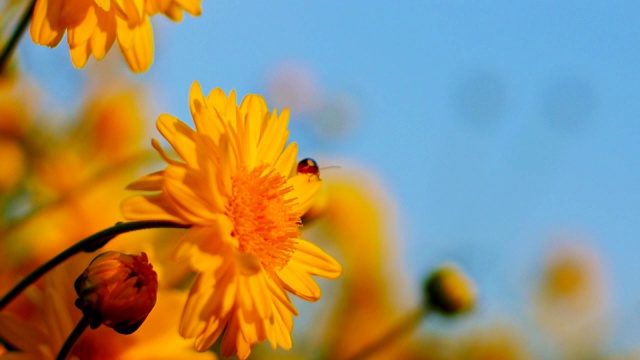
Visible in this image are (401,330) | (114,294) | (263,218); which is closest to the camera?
(114,294)

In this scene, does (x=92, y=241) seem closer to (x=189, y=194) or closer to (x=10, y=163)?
(x=189, y=194)

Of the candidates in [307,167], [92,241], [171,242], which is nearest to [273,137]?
[307,167]

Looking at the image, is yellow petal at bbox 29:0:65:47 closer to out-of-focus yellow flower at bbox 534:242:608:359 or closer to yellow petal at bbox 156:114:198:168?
yellow petal at bbox 156:114:198:168

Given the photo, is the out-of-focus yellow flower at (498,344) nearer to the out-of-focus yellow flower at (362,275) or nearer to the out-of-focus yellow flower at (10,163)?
the out-of-focus yellow flower at (362,275)

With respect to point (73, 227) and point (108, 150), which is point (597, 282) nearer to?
point (108, 150)

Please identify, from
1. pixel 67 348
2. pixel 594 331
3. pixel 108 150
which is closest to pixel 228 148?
pixel 67 348

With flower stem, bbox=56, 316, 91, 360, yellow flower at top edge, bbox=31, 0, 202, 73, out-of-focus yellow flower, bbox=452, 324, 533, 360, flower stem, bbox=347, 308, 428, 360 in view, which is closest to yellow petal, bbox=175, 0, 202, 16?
yellow flower at top edge, bbox=31, 0, 202, 73
